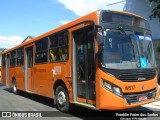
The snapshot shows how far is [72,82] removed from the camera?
899 cm

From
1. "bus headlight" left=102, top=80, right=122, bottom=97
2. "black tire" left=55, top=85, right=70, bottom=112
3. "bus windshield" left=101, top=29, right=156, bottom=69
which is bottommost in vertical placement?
"black tire" left=55, top=85, right=70, bottom=112

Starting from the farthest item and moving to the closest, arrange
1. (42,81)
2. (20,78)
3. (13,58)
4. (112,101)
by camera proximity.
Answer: (13,58) < (20,78) < (42,81) < (112,101)

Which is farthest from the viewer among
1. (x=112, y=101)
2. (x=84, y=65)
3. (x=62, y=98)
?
(x=62, y=98)

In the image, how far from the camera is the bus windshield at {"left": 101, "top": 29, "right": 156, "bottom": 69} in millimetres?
7520

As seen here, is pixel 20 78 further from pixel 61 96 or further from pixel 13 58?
pixel 61 96

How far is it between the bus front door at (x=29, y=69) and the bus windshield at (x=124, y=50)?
6477 mm

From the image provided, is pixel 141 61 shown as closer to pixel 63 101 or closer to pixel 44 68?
pixel 63 101

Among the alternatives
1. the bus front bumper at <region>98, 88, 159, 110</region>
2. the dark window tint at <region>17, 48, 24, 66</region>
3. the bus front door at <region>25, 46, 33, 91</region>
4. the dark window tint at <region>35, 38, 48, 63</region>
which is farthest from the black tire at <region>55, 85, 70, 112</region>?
the dark window tint at <region>17, 48, 24, 66</region>

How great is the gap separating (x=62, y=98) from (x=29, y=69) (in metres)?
4.43

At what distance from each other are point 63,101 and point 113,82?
2.87 m

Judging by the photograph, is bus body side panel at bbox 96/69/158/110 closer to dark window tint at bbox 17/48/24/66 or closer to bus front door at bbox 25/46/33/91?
bus front door at bbox 25/46/33/91

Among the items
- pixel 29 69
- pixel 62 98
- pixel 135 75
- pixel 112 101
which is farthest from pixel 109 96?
pixel 29 69

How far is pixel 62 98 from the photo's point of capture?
31.8 feet

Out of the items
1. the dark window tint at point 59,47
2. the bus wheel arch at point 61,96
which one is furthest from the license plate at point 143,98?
the dark window tint at point 59,47
